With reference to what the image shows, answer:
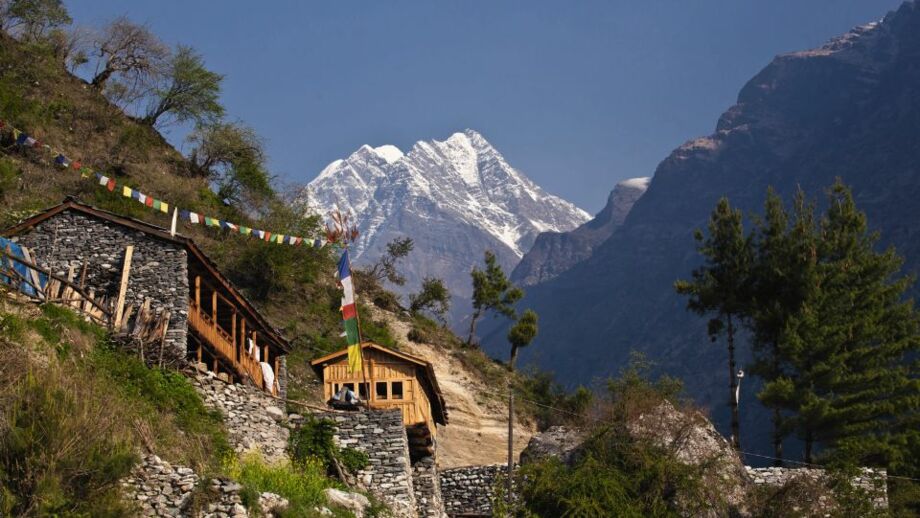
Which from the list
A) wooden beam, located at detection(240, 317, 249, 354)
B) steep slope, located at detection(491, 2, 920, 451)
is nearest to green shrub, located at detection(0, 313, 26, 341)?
wooden beam, located at detection(240, 317, 249, 354)

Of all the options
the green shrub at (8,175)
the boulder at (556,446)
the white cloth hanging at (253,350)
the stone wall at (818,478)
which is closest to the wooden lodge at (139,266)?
the white cloth hanging at (253,350)

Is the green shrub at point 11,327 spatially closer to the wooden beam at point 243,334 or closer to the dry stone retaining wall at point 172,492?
the dry stone retaining wall at point 172,492

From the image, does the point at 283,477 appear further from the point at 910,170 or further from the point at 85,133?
the point at 910,170

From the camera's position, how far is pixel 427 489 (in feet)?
107

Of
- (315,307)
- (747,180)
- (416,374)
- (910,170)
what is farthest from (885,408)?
(747,180)

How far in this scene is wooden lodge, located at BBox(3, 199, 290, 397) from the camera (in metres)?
29.1

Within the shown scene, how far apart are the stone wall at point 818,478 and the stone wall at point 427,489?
363 inches

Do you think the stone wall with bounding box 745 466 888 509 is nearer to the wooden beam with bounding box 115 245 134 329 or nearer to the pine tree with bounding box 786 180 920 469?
the pine tree with bounding box 786 180 920 469

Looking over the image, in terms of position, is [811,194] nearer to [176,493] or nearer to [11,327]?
[11,327]

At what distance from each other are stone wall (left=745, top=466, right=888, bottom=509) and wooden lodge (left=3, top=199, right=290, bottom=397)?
15115 millimetres

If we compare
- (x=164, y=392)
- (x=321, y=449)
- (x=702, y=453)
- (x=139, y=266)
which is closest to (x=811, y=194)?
(x=702, y=453)

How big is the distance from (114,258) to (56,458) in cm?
1224

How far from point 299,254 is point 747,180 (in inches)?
6133

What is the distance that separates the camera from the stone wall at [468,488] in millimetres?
34156
